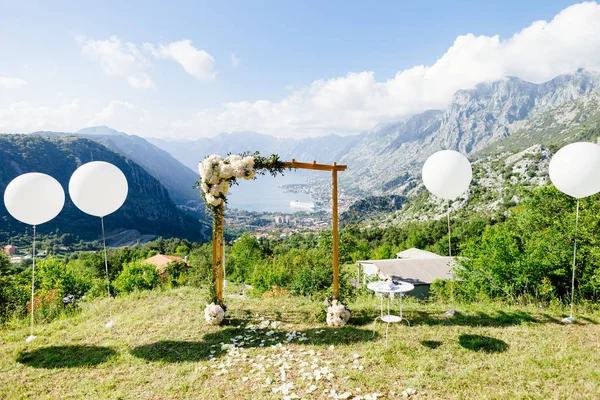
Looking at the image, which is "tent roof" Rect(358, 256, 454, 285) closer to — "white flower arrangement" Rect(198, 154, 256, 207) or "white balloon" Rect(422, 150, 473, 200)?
"white balloon" Rect(422, 150, 473, 200)

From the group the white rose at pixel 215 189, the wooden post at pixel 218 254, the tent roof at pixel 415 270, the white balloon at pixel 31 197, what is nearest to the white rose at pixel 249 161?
the white rose at pixel 215 189

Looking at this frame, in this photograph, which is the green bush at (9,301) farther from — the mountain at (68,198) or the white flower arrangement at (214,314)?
the mountain at (68,198)

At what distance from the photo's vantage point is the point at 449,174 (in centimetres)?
648

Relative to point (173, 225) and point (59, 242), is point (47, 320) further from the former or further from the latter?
point (173, 225)

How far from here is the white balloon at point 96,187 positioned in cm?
616

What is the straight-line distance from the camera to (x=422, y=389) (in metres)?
4.12

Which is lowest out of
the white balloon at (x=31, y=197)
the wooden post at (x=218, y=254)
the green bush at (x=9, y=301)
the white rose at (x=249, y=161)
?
the green bush at (x=9, y=301)

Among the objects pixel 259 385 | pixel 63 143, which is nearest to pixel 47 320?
pixel 259 385

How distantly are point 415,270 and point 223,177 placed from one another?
2360cm

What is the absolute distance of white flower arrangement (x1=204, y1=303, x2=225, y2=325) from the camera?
22.3 ft

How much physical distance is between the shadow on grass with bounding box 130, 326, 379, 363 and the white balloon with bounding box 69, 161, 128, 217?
2743 mm

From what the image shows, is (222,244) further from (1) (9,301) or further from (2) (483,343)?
(1) (9,301)

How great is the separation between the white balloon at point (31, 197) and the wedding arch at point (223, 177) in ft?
9.34

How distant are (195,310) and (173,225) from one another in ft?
360
